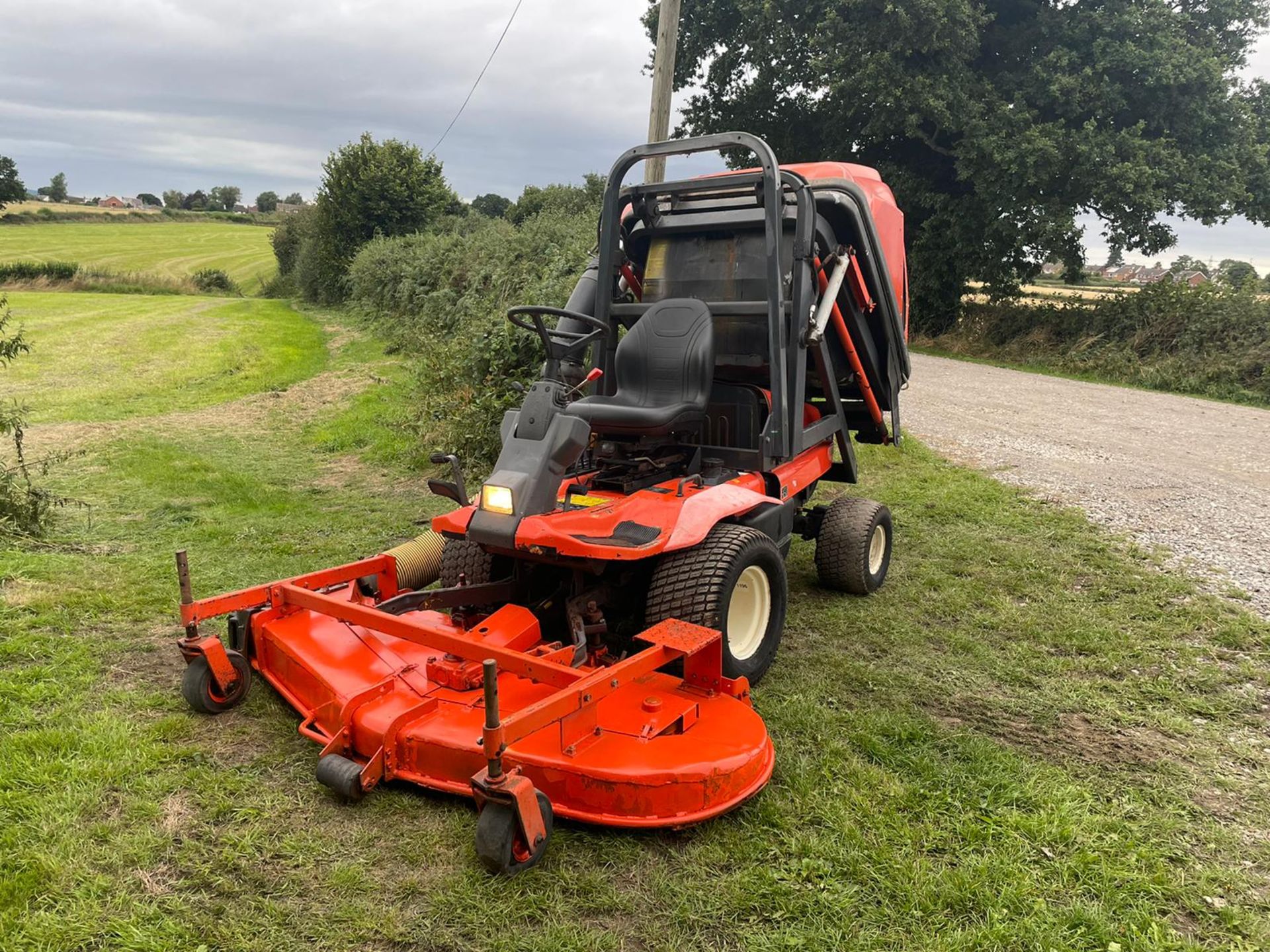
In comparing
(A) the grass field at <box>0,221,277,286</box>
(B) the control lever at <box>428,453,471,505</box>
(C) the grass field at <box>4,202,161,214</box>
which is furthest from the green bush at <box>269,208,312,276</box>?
(B) the control lever at <box>428,453,471,505</box>

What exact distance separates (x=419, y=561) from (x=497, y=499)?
3.70 ft

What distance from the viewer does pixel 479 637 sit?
3600mm

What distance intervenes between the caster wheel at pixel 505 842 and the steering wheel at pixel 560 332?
2.29 meters

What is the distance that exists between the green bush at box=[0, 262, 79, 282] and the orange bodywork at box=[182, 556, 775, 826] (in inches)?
1601

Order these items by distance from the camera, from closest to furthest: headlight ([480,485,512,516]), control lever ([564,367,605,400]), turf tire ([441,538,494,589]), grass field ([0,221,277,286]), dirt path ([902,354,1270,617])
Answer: headlight ([480,485,512,516]), control lever ([564,367,605,400]), turf tire ([441,538,494,589]), dirt path ([902,354,1270,617]), grass field ([0,221,277,286])

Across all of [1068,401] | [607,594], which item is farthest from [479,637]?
[1068,401]

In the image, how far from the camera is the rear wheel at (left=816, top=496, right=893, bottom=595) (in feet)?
18.1

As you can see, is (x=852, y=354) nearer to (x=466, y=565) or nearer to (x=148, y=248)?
(x=466, y=565)

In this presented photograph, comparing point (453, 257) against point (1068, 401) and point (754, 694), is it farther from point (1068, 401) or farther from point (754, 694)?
point (754, 694)

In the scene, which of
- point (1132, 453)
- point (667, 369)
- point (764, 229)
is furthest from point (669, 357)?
point (1132, 453)

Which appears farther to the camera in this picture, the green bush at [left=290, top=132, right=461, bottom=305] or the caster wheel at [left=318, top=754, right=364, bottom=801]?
the green bush at [left=290, top=132, right=461, bottom=305]

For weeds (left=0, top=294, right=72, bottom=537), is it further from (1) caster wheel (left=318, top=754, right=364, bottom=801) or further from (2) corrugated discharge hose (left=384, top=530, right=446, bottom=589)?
(1) caster wheel (left=318, top=754, right=364, bottom=801)

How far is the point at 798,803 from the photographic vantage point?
3180 mm

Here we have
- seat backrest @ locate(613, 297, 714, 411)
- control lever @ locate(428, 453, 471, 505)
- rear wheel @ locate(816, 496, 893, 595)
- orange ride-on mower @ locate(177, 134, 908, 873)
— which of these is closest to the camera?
orange ride-on mower @ locate(177, 134, 908, 873)
